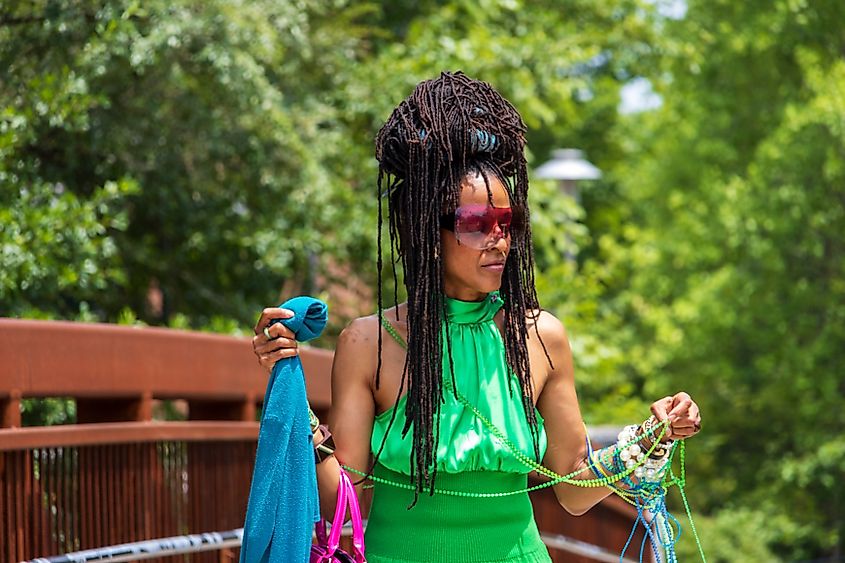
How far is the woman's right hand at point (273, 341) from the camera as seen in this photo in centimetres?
275

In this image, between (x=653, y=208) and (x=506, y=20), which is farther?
(x=653, y=208)

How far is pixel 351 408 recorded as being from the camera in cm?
296

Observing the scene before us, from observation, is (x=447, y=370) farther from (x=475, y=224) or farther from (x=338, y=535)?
(x=338, y=535)

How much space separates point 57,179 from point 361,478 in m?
4.37

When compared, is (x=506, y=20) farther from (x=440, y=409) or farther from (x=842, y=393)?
(x=440, y=409)

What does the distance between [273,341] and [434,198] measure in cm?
49

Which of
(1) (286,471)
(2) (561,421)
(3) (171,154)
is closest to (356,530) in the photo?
(1) (286,471)

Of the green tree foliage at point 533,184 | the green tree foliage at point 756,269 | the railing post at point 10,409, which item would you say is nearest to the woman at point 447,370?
the railing post at point 10,409

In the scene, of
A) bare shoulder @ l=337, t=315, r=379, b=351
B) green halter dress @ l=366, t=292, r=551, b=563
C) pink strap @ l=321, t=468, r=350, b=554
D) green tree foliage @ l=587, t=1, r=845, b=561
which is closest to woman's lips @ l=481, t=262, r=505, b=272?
green halter dress @ l=366, t=292, r=551, b=563

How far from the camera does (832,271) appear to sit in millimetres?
14578

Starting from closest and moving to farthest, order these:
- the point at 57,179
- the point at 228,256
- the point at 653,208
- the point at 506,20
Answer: the point at 57,179 < the point at 228,256 < the point at 506,20 < the point at 653,208

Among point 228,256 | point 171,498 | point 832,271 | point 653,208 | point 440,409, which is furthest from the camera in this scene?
point 653,208

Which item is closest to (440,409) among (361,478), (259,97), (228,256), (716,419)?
(361,478)

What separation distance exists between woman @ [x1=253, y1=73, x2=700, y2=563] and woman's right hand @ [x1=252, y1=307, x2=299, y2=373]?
0.82 ft
